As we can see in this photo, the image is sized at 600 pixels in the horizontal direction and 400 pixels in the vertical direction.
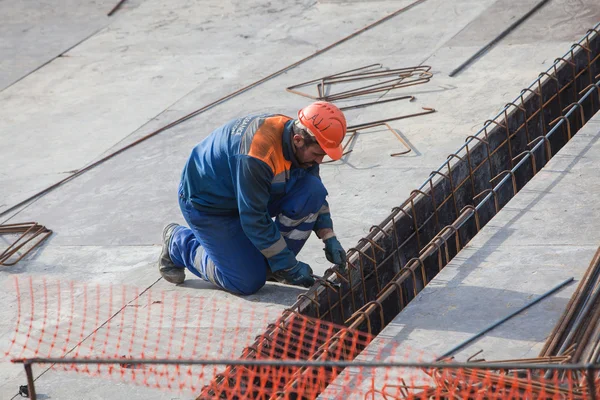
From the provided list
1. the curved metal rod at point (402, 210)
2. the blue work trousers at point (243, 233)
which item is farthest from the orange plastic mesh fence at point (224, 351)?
the curved metal rod at point (402, 210)

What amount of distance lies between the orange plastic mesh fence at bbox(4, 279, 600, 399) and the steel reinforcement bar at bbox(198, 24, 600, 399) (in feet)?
0.27

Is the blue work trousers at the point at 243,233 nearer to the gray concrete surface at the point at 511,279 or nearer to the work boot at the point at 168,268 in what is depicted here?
the work boot at the point at 168,268

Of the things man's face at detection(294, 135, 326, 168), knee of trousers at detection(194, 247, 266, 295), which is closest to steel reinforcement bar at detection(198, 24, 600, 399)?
knee of trousers at detection(194, 247, 266, 295)

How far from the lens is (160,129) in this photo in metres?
9.52

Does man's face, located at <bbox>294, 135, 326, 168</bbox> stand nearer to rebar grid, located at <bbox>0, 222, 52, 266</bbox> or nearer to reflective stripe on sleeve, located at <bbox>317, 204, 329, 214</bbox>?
reflective stripe on sleeve, located at <bbox>317, 204, 329, 214</bbox>

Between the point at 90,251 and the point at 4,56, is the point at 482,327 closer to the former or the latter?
the point at 90,251

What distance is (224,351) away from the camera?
5309mm

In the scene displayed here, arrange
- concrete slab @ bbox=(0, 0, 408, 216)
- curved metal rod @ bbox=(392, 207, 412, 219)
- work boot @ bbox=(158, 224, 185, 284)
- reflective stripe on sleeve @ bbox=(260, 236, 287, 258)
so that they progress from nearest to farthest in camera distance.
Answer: reflective stripe on sleeve @ bbox=(260, 236, 287, 258) → work boot @ bbox=(158, 224, 185, 284) → curved metal rod @ bbox=(392, 207, 412, 219) → concrete slab @ bbox=(0, 0, 408, 216)

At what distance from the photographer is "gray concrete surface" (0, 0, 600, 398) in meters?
7.03

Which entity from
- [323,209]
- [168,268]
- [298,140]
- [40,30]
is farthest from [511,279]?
[40,30]

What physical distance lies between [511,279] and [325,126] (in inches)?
56.3

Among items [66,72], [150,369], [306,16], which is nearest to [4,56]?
[66,72]

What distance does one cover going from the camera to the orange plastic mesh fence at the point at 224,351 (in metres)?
4.19

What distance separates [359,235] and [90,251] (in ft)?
7.11
